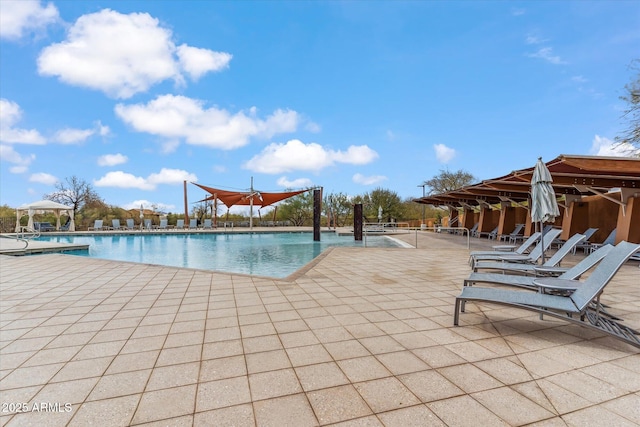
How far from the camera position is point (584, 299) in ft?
8.15

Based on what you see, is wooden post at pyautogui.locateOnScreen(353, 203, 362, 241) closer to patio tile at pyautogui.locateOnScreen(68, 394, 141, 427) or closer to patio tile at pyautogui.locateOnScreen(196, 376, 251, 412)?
patio tile at pyautogui.locateOnScreen(196, 376, 251, 412)

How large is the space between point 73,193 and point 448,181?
31466mm

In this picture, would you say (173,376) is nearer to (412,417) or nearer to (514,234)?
(412,417)

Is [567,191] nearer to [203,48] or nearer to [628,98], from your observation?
[628,98]

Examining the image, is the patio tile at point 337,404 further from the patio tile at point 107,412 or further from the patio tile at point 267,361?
the patio tile at point 107,412

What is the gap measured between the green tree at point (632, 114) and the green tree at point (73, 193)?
3229 centimetres

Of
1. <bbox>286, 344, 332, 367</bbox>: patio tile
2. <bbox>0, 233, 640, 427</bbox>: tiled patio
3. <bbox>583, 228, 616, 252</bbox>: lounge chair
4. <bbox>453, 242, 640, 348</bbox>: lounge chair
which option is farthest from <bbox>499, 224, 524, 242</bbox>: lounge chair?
<bbox>286, 344, 332, 367</bbox>: patio tile

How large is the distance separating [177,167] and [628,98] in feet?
87.0

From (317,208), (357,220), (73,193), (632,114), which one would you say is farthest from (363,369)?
(73,193)

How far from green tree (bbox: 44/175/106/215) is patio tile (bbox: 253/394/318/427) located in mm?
29391

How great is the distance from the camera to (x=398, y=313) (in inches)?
129

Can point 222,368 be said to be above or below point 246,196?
below

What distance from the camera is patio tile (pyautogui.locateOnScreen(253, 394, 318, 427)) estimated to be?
1.56m

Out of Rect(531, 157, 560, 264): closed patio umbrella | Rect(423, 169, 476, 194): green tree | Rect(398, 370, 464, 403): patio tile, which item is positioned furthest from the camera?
Rect(423, 169, 476, 194): green tree
